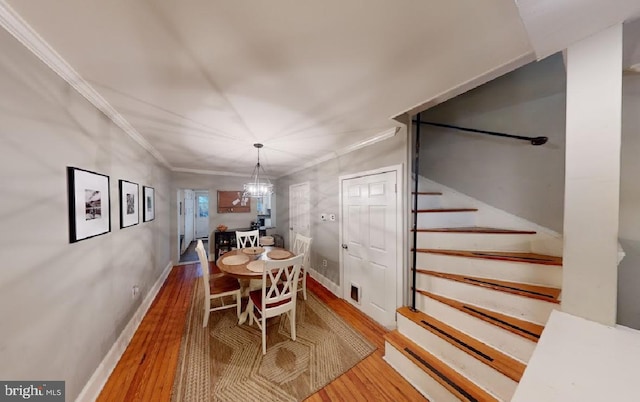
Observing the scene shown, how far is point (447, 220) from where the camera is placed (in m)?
2.40

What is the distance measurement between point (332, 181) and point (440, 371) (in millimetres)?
2491

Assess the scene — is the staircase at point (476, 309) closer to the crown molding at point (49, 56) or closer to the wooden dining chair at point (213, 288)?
the wooden dining chair at point (213, 288)

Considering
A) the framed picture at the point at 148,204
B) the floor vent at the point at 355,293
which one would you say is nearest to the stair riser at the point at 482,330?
the floor vent at the point at 355,293

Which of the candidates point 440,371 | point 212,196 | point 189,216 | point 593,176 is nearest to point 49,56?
point 593,176

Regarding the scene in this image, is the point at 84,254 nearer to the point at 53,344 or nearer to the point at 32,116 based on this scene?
the point at 53,344

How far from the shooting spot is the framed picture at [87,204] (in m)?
1.35

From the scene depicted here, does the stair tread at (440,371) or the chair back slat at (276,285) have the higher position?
the chair back slat at (276,285)

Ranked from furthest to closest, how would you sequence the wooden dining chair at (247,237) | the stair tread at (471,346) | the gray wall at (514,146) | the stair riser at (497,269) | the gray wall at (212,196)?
1. the gray wall at (212,196)
2. the wooden dining chair at (247,237)
3. the gray wall at (514,146)
4. the stair riser at (497,269)
5. the stair tread at (471,346)

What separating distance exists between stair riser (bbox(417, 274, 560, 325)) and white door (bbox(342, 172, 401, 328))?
15.4 inches

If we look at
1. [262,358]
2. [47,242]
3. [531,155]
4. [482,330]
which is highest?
[531,155]

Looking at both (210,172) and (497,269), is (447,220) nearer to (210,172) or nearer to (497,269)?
(497,269)

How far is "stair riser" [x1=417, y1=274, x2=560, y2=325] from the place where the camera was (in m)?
1.38

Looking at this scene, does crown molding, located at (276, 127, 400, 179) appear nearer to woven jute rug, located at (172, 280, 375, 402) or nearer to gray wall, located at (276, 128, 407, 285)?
gray wall, located at (276, 128, 407, 285)

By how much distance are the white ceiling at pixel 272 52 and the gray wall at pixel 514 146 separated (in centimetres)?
113
